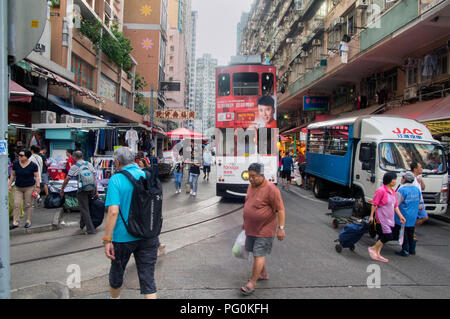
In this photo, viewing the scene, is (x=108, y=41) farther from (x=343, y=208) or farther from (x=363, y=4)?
(x=343, y=208)

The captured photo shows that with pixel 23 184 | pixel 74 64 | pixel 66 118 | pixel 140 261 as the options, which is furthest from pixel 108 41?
pixel 140 261

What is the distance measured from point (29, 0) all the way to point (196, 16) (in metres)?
168

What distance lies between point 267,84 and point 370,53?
6750 millimetres

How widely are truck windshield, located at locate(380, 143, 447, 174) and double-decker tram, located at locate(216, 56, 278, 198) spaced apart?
3558 millimetres

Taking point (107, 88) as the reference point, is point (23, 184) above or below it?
below

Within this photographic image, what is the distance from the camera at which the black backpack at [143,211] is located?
3.11m

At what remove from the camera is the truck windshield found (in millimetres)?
8531

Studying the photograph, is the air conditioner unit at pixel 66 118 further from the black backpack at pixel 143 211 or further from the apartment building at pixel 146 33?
the apartment building at pixel 146 33

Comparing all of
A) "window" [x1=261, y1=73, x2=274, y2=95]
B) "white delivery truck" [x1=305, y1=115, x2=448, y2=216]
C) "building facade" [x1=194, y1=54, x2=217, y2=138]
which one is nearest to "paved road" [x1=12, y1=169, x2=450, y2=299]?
"white delivery truck" [x1=305, y1=115, x2=448, y2=216]

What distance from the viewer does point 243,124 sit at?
37.2ft

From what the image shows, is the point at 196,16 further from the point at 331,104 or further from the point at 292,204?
the point at 292,204

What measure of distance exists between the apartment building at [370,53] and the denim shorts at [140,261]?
468 inches

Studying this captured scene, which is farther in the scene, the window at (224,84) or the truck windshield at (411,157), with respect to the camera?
the window at (224,84)

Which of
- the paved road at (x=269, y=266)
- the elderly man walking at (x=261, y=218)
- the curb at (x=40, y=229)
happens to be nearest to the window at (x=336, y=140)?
the paved road at (x=269, y=266)
